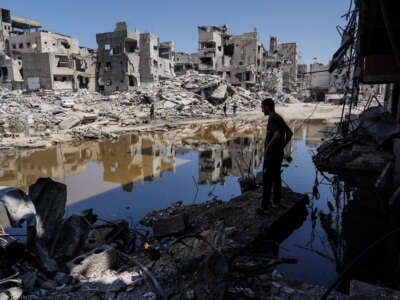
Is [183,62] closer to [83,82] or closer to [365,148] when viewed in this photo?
[83,82]

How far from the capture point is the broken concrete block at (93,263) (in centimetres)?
321

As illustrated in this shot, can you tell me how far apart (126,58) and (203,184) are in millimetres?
36070

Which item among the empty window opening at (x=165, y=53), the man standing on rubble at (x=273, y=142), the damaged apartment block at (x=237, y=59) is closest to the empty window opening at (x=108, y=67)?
the empty window opening at (x=165, y=53)

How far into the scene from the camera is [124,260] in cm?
368

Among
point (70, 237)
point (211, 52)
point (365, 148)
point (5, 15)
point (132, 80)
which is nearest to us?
point (70, 237)

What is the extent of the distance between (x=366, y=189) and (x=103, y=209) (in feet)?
20.5

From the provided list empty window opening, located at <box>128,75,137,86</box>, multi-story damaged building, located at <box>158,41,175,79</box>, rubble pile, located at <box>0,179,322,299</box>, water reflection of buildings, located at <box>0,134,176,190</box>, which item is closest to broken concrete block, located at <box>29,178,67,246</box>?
rubble pile, located at <box>0,179,322,299</box>

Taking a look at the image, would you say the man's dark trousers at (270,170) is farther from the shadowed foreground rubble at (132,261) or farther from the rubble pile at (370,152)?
the rubble pile at (370,152)

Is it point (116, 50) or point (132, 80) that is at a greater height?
point (116, 50)

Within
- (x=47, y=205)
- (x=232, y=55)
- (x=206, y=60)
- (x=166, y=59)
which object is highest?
(x=232, y=55)

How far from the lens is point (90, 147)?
1403 cm

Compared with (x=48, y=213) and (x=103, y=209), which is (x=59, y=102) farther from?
(x=48, y=213)

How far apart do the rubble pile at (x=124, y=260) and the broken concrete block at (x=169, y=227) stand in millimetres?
15

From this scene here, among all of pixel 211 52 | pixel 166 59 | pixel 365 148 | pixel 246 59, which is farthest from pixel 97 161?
pixel 246 59
